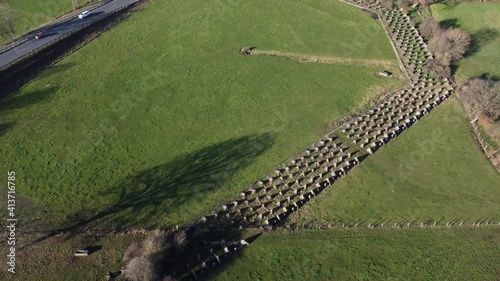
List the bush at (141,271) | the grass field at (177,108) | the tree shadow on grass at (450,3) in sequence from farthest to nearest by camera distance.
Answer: the tree shadow on grass at (450,3), the grass field at (177,108), the bush at (141,271)

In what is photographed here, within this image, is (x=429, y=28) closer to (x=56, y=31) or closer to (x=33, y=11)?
(x=56, y=31)

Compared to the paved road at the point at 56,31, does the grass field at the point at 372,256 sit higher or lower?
lower

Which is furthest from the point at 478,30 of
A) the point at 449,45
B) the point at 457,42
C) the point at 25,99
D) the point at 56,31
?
the point at 25,99

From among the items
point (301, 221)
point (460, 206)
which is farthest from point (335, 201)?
point (460, 206)

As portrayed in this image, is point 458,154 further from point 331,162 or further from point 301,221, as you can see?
point 301,221

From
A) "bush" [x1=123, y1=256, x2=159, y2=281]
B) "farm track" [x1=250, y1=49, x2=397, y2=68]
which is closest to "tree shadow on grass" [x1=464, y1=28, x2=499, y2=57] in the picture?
"farm track" [x1=250, y1=49, x2=397, y2=68]

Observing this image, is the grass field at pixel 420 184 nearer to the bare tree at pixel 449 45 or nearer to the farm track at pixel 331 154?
the farm track at pixel 331 154

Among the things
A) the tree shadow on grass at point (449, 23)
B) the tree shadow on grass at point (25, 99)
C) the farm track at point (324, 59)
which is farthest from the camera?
the tree shadow on grass at point (449, 23)

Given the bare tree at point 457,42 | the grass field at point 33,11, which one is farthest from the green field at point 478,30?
the grass field at point 33,11
